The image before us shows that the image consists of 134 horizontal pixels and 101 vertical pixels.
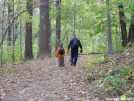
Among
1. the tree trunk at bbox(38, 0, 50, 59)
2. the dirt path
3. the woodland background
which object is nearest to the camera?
the dirt path

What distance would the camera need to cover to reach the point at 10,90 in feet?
27.2

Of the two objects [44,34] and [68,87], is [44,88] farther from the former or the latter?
[44,34]

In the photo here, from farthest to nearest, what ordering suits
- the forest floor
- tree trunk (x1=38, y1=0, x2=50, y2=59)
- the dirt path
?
1. tree trunk (x1=38, y1=0, x2=50, y2=59)
2. the dirt path
3. the forest floor

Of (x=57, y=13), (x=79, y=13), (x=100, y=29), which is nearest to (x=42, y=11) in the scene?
(x=57, y=13)

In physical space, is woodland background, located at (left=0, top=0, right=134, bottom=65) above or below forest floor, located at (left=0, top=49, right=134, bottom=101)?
above

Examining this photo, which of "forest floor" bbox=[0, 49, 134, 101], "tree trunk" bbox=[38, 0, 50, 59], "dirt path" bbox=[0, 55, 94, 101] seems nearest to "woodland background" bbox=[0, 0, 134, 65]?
"tree trunk" bbox=[38, 0, 50, 59]

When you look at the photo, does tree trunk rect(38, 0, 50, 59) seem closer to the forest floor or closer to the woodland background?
the woodland background

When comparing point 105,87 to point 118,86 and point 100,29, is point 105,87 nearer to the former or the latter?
point 118,86

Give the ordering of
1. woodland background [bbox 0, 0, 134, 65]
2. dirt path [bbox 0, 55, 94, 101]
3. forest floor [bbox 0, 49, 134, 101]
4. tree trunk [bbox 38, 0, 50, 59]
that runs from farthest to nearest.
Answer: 1. tree trunk [bbox 38, 0, 50, 59]
2. woodland background [bbox 0, 0, 134, 65]
3. dirt path [bbox 0, 55, 94, 101]
4. forest floor [bbox 0, 49, 134, 101]

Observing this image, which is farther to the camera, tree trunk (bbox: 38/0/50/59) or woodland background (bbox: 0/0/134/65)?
tree trunk (bbox: 38/0/50/59)

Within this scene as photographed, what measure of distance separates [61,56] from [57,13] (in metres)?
8.42

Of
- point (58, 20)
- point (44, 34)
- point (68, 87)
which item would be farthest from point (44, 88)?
point (58, 20)

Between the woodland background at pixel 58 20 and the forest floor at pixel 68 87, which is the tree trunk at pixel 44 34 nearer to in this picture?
the woodland background at pixel 58 20

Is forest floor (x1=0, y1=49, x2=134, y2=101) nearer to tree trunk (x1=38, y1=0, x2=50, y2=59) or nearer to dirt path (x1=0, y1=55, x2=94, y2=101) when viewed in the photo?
dirt path (x1=0, y1=55, x2=94, y2=101)
